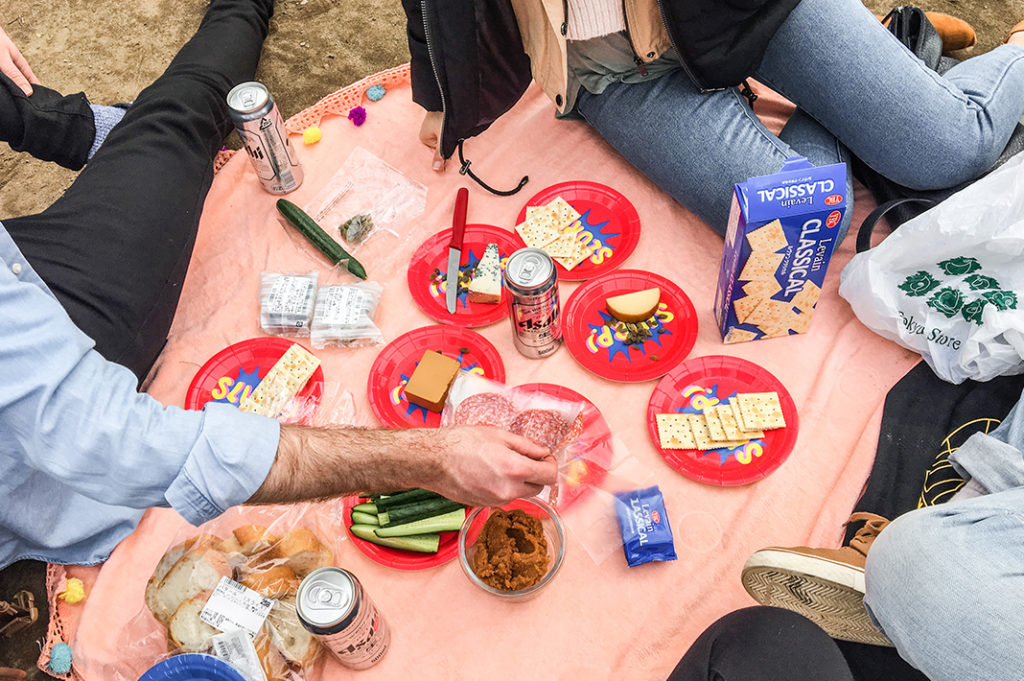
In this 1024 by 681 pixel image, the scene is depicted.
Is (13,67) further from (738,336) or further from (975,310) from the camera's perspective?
(975,310)

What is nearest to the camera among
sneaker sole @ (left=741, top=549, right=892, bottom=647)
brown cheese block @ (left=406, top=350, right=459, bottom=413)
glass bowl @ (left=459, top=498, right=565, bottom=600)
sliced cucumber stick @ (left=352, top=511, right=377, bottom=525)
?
sneaker sole @ (left=741, top=549, right=892, bottom=647)

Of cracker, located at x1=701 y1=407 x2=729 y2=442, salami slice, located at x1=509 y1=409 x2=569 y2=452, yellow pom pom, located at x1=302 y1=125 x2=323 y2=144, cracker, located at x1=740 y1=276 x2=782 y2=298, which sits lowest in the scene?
cracker, located at x1=701 y1=407 x2=729 y2=442

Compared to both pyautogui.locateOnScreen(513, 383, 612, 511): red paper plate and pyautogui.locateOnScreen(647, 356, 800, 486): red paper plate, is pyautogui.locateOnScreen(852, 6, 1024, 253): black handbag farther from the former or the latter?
pyautogui.locateOnScreen(513, 383, 612, 511): red paper plate

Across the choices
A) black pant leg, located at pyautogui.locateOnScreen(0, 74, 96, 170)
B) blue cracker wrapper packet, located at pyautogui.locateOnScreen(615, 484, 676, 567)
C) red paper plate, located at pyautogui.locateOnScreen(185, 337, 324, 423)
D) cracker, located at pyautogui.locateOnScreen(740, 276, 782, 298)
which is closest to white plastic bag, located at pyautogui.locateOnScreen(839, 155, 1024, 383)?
cracker, located at pyautogui.locateOnScreen(740, 276, 782, 298)

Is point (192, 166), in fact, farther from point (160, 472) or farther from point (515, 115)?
point (160, 472)

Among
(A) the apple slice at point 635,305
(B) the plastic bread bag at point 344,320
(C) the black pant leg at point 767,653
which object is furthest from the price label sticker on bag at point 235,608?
(A) the apple slice at point 635,305

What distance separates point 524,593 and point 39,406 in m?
0.83

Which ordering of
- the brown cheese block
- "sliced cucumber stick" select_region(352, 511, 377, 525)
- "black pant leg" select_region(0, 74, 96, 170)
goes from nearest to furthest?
"sliced cucumber stick" select_region(352, 511, 377, 525)
the brown cheese block
"black pant leg" select_region(0, 74, 96, 170)

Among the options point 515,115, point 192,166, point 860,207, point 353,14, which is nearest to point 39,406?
point 192,166

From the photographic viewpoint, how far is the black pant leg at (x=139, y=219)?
62.1 inches

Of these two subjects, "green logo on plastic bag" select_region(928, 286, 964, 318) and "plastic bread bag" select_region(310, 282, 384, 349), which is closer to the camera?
"green logo on plastic bag" select_region(928, 286, 964, 318)

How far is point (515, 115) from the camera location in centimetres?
209

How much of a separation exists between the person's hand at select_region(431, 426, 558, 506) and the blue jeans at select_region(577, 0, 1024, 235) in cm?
87

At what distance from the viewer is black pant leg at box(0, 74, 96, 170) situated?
74.1 inches
